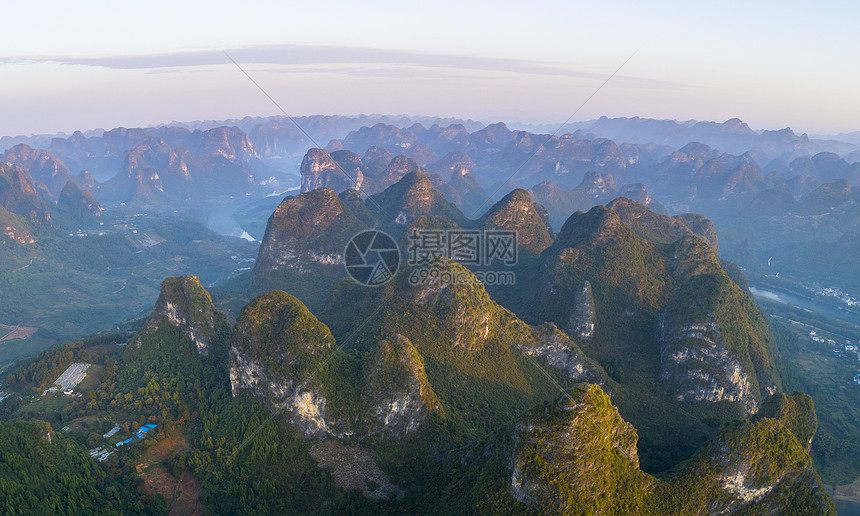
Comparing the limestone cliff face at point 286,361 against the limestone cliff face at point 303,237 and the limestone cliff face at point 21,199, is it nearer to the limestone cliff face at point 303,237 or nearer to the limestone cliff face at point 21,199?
the limestone cliff face at point 303,237

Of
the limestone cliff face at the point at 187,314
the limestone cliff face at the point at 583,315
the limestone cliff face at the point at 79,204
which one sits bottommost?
the limestone cliff face at the point at 79,204

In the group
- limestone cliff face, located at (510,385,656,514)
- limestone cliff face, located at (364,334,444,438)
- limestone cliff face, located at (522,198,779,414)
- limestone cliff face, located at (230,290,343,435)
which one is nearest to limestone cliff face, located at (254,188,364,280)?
limestone cliff face, located at (522,198,779,414)

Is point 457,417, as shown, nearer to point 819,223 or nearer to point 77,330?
point 77,330

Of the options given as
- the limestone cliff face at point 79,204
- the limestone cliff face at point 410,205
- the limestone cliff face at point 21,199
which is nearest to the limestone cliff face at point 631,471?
the limestone cliff face at point 410,205

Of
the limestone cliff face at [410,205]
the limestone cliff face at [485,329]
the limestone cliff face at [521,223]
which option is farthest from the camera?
the limestone cliff face at [410,205]

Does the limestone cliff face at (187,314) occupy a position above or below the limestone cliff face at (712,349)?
above

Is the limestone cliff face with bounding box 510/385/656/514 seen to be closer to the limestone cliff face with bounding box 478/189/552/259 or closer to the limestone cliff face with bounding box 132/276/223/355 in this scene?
the limestone cliff face with bounding box 132/276/223/355

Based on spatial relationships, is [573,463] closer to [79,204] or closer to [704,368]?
[704,368]
